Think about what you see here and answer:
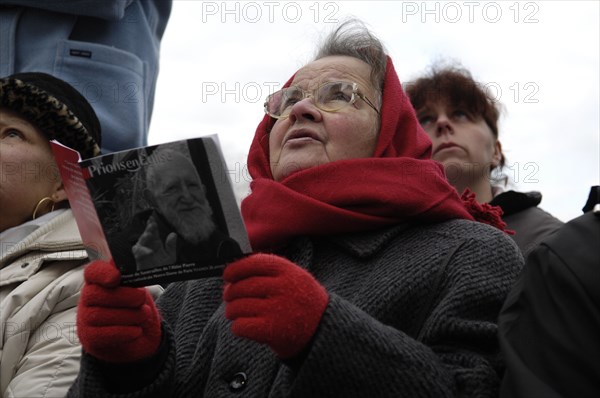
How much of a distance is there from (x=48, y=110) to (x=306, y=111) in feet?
3.42

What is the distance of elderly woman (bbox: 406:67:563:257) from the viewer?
3.41 m

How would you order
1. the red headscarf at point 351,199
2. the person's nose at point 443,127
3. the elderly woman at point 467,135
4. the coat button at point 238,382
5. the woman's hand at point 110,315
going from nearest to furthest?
the woman's hand at point 110,315
the coat button at point 238,382
the red headscarf at point 351,199
the elderly woman at point 467,135
the person's nose at point 443,127

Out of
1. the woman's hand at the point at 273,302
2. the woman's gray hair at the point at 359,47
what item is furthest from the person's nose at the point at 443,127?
the woman's hand at the point at 273,302

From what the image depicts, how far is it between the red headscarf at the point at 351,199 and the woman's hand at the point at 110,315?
54cm

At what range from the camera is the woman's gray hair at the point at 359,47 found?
2736 mm

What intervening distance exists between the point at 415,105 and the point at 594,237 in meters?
2.26

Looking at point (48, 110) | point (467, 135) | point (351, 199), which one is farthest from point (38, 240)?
point (467, 135)

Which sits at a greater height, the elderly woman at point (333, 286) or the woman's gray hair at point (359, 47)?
the woman's gray hair at point (359, 47)

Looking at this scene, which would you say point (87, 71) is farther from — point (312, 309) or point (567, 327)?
point (567, 327)

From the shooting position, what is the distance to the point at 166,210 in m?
1.72

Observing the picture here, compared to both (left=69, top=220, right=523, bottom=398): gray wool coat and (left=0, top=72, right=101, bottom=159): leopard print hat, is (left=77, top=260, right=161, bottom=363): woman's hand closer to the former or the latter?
(left=69, top=220, right=523, bottom=398): gray wool coat

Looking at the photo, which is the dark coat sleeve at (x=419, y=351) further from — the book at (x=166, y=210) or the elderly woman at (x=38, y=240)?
the elderly woman at (x=38, y=240)

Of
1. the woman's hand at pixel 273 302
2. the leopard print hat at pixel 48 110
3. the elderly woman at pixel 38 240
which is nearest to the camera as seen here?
the woman's hand at pixel 273 302

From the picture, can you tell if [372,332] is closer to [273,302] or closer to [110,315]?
[273,302]
